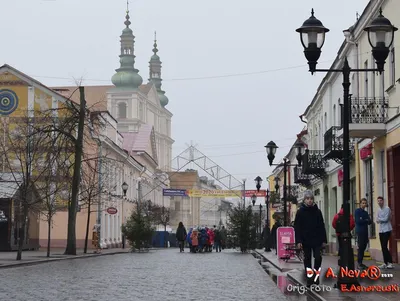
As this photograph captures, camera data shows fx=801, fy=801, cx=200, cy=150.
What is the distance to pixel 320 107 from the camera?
Result: 4284 centimetres

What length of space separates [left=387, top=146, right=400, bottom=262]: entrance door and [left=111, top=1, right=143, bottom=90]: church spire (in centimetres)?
11348

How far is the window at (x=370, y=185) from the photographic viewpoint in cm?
2638

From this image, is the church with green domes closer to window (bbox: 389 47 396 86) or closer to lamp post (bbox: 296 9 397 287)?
window (bbox: 389 47 396 86)

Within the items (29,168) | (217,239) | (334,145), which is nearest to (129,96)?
(217,239)

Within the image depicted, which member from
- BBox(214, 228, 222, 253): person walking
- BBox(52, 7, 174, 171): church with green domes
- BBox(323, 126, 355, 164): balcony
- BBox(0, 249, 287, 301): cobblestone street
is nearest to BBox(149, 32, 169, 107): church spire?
BBox(52, 7, 174, 171): church with green domes

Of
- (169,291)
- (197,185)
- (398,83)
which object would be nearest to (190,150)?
(197,185)

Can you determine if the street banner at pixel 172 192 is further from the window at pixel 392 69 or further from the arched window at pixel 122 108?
the window at pixel 392 69

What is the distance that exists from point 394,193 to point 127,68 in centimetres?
11760

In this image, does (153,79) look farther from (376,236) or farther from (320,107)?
(376,236)

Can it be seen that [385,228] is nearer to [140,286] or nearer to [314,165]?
[140,286]

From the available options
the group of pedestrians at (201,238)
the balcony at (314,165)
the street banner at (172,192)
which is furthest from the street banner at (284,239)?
the street banner at (172,192)

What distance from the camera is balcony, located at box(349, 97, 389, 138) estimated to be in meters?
23.7

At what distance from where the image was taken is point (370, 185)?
88.4ft

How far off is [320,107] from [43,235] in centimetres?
2259
